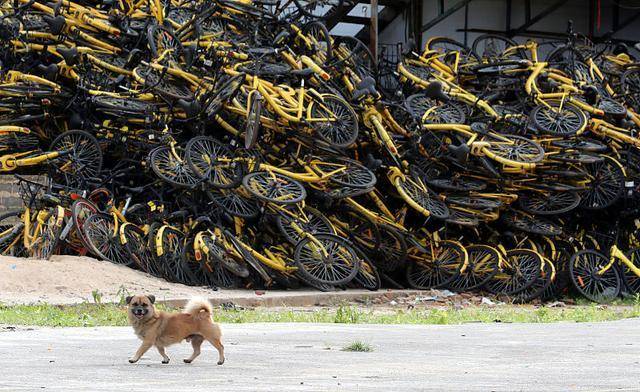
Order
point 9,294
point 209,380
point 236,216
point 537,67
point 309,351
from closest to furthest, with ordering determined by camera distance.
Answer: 1. point 209,380
2. point 309,351
3. point 9,294
4. point 236,216
5. point 537,67

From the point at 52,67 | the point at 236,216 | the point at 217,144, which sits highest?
the point at 52,67

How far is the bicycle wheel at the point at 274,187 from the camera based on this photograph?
54.4 feet

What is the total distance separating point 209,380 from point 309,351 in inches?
78.6

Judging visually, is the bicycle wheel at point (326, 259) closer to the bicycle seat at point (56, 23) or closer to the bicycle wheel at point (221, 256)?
the bicycle wheel at point (221, 256)

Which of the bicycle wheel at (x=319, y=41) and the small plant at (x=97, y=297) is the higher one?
the bicycle wheel at (x=319, y=41)

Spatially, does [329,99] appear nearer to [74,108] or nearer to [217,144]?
[217,144]

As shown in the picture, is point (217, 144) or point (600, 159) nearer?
point (217, 144)

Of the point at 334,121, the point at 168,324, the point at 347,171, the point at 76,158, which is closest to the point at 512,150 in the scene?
the point at 347,171

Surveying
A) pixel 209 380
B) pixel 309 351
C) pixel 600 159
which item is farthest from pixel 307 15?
pixel 209 380

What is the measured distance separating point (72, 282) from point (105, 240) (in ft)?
6.76

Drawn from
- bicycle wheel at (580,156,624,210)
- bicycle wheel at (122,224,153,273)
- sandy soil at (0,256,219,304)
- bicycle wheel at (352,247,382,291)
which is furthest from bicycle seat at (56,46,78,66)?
bicycle wheel at (580,156,624,210)

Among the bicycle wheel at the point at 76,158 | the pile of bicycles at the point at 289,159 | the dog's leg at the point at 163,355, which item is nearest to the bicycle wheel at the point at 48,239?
the pile of bicycles at the point at 289,159

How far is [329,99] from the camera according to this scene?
59.0 ft

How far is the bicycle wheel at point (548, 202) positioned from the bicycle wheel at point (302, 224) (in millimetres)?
3861
